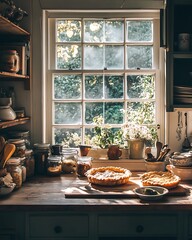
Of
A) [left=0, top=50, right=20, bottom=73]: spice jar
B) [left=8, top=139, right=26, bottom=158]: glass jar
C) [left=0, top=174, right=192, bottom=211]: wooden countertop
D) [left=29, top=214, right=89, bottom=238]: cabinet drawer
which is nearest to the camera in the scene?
[left=0, top=174, right=192, bottom=211]: wooden countertop

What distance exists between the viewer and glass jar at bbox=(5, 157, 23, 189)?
Answer: 9.39ft

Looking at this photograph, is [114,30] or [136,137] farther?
[114,30]

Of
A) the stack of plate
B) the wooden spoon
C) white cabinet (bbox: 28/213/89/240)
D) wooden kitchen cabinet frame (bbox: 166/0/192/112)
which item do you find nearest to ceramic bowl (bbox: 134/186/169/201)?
white cabinet (bbox: 28/213/89/240)

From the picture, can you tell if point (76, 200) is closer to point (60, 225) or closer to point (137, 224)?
point (60, 225)

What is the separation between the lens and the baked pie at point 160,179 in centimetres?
282

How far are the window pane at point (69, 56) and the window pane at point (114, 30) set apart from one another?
307 mm

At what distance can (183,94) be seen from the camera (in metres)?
3.17

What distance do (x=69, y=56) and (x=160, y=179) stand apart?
146 centimetres

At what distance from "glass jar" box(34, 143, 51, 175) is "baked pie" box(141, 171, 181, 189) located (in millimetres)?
875

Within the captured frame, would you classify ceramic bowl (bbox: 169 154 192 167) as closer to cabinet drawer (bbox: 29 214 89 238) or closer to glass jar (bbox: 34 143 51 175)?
cabinet drawer (bbox: 29 214 89 238)

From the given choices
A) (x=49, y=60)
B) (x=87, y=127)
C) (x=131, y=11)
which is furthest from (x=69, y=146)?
(x=131, y=11)

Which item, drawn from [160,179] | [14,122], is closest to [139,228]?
[160,179]

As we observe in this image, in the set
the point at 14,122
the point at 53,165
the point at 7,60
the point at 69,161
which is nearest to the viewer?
the point at 7,60

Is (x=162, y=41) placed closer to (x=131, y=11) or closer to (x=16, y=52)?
(x=131, y=11)
